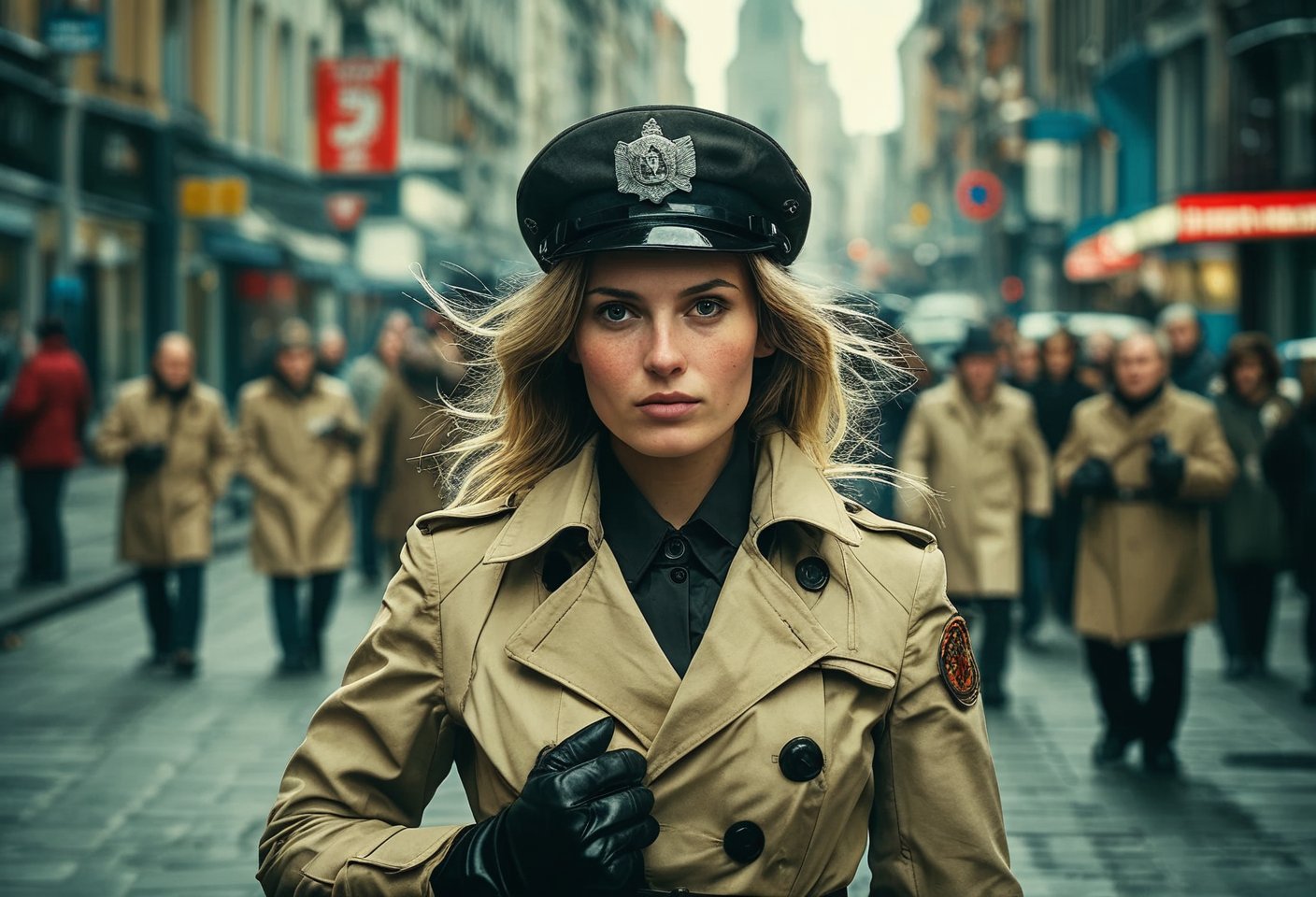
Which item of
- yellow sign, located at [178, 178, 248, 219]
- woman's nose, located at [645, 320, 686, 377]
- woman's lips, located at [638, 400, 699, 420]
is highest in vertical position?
yellow sign, located at [178, 178, 248, 219]

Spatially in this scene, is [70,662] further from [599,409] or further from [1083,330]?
[1083,330]

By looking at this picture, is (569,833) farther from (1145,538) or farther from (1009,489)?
(1009,489)

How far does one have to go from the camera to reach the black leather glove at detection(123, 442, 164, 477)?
32.2 ft

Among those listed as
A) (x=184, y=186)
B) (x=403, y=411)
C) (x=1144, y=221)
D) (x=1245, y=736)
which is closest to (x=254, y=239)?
(x=184, y=186)

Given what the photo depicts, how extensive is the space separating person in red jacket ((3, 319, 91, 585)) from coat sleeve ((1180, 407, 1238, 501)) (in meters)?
8.56

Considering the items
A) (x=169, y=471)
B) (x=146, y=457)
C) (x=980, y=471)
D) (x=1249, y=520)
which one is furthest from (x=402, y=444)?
(x=1249, y=520)

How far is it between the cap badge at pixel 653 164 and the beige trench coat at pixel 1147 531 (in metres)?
5.62

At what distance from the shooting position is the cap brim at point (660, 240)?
7.68 feet

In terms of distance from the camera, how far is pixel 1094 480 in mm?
7781

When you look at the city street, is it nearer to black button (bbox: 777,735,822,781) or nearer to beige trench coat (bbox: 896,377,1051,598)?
beige trench coat (bbox: 896,377,1051,598)

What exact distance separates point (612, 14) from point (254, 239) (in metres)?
79.6

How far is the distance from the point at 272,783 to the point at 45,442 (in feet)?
22.6

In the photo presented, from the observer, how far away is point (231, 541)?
16.7 meters

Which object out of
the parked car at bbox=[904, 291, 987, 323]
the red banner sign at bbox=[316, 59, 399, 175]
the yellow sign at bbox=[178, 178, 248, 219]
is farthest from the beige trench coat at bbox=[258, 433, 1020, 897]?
the parked car at bbox=[904, 291, 987, 323]
